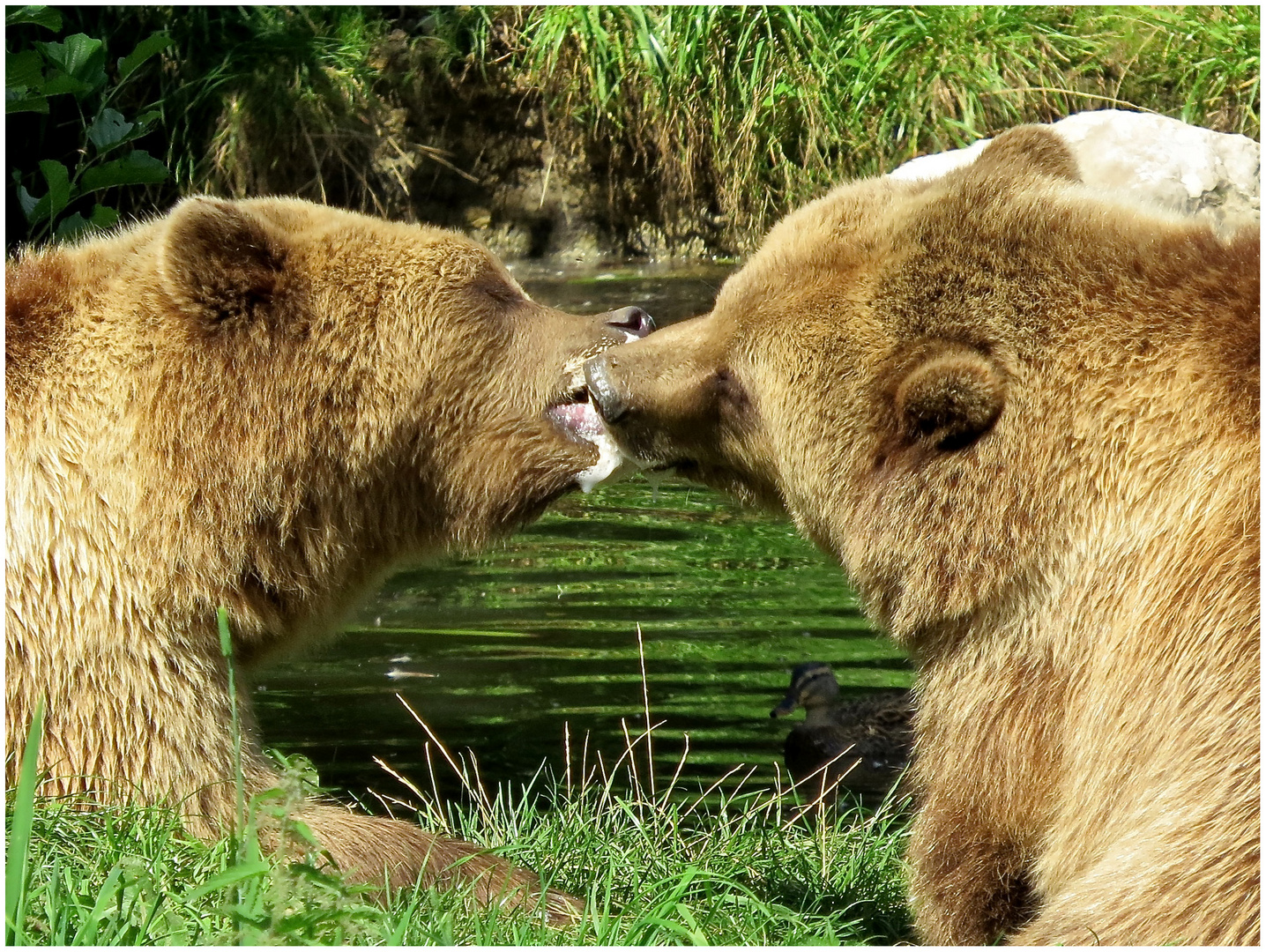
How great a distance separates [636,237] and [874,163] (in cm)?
220

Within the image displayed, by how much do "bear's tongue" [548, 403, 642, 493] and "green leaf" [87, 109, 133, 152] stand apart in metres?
2.22

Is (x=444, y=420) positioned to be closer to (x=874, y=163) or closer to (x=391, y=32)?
(x=874, y=163)

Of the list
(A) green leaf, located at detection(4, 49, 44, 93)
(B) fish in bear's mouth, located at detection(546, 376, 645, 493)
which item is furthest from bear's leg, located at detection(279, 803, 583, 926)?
(A) green leaf, located at detection(4, 49, 44, 93)

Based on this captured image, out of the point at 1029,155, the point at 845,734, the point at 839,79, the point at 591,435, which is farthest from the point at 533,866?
the point at 839,79

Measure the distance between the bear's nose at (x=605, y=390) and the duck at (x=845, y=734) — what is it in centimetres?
331

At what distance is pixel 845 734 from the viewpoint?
712 cm

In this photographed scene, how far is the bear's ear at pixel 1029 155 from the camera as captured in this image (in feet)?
12.8

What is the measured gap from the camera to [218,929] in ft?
10.5

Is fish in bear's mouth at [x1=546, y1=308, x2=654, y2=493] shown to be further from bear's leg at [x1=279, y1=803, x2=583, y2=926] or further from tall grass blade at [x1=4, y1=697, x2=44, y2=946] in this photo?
tall grass blade at [x1=4, y1=697, x2=44, y2=946]

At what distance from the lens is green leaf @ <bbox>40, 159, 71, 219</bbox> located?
5.56 meters

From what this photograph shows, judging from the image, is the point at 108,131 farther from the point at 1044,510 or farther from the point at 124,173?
the point at 1044,510

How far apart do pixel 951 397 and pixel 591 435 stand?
5.07 ft

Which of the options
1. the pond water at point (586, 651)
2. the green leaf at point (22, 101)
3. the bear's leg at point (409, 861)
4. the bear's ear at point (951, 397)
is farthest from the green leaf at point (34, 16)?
the bear's ear at point (951, 397)

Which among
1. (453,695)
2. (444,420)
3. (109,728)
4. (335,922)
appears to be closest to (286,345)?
(444,420)
